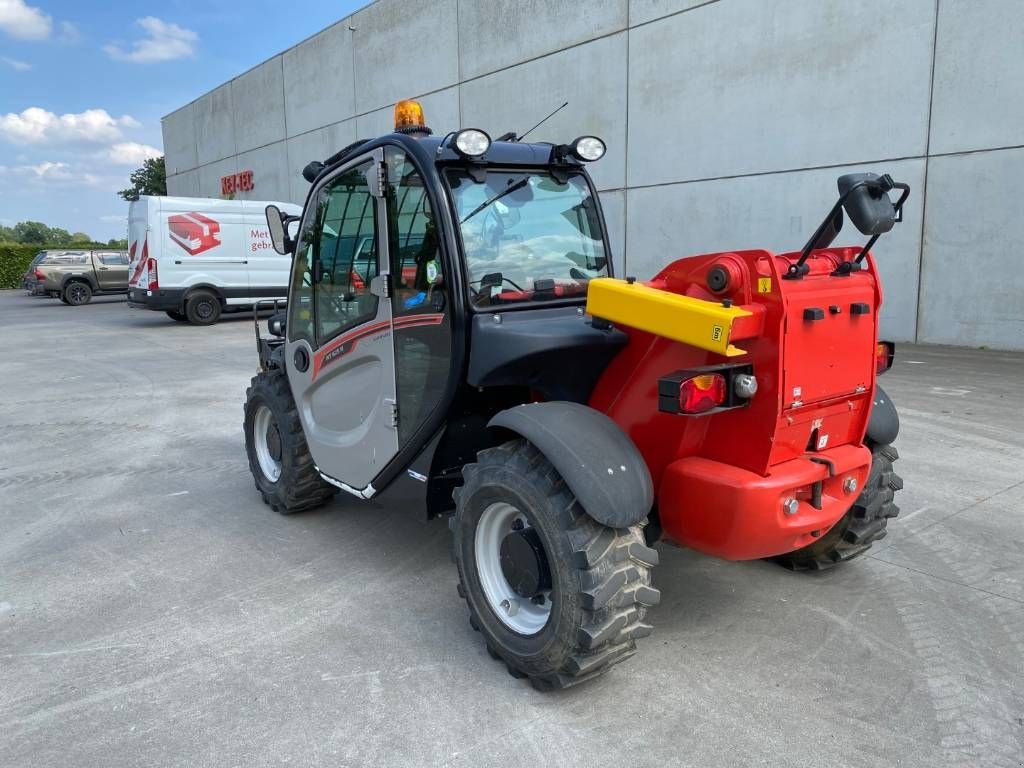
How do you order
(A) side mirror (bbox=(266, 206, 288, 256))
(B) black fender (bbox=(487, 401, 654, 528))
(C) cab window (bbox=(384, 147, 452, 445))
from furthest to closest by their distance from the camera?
(A) side mirror (bbox=(266, 206, 288, 256))
(C) cab window (bbox=(384, 147, 452, 445))
(B) black fender (bbox=(487, 401, 654, 528))

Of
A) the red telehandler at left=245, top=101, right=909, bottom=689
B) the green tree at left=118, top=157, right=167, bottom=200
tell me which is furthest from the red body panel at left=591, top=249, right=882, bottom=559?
the green tree at left=118, top=157, right=167, bottom=200

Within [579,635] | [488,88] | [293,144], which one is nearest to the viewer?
[579,635]

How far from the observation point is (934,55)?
1007 cm

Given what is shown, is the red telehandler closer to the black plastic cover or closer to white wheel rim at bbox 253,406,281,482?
the black plastic cover

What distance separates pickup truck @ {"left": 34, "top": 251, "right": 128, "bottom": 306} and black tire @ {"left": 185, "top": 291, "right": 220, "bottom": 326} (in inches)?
365

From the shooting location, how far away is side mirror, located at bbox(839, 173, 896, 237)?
2.46 meters

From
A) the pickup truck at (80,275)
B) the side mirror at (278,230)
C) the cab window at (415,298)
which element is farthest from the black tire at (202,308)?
the cab window at (415,298)

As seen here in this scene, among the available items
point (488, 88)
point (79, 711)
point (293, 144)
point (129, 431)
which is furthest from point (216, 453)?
point (293, 144)

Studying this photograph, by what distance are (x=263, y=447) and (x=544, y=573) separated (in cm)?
293

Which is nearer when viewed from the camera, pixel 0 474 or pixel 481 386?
pixel 481 386

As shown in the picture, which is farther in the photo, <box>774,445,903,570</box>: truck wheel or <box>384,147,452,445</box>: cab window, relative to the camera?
<box>774,445,903,570</box>: truck wheel

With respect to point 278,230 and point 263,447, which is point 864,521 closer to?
point 278,230

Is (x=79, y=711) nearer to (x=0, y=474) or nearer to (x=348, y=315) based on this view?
(x=348, y=315)

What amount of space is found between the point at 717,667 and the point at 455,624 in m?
1.12
